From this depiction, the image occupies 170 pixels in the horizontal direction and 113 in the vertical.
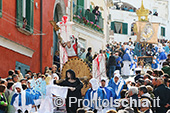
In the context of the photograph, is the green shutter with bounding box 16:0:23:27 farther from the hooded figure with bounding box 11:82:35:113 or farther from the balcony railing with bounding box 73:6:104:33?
the balcony railing with bounding box 73:6:104:33

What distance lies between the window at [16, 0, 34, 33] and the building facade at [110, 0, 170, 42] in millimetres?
36428

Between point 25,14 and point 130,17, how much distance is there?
131ft

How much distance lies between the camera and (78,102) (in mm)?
15719

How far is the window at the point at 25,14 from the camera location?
20795 millimetres

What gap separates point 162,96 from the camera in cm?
1421

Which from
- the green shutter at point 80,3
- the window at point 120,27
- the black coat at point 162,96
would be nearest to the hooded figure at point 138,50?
the green shutter at point 80,3

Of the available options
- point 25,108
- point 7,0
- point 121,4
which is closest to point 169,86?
point 25,108

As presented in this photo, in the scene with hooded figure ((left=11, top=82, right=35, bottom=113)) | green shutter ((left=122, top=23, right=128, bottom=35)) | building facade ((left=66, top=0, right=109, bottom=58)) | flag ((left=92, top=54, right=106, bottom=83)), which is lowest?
hooded figure ((left=11, top=82, right=35, bottom=113))

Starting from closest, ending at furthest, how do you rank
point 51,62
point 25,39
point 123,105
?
point 123,105 < point 25,39 < point 51,62

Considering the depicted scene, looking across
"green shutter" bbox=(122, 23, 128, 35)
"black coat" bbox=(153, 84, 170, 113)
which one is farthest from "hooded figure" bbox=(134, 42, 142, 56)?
"green shutter" bbox=(122, 23, 128, 35)

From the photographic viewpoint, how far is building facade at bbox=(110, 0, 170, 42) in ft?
196

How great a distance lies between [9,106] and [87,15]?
17921 millimetres

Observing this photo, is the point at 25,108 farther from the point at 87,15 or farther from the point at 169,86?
the point at 87,15

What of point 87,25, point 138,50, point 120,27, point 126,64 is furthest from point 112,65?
point 120,27
